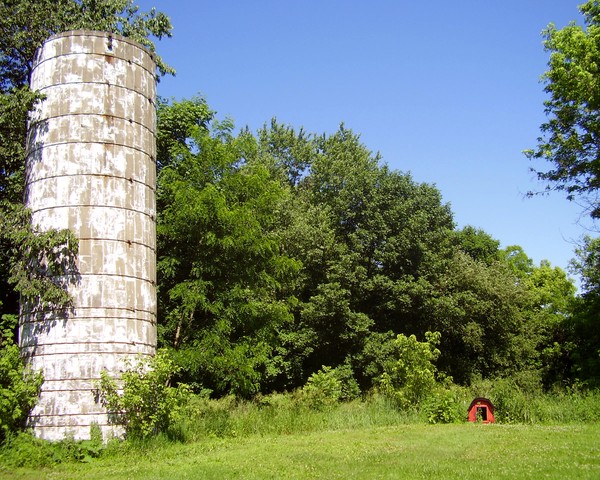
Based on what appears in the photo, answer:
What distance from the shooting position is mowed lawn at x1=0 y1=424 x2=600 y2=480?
9.60 m

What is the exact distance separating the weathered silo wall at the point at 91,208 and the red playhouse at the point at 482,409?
8.38m

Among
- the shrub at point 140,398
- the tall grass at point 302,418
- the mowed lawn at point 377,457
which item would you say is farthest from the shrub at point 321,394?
the shrub at point 140,398

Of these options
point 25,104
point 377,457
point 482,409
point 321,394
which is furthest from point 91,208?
point 482,409

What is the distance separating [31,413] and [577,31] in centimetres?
2200

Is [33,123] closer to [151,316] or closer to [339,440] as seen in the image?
[151,316]

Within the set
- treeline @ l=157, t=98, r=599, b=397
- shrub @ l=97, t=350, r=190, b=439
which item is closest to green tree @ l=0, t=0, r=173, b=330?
shrub @ l=97, t=350, r=190, b=439

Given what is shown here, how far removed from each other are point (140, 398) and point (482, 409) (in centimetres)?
895

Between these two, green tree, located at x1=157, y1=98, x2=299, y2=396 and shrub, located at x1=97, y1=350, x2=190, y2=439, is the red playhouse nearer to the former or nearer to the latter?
green tree, located at x1=157, y1=98, x2=299, y2=396

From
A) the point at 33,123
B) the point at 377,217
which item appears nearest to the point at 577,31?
the point at 377,217

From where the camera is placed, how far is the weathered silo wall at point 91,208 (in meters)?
13.1

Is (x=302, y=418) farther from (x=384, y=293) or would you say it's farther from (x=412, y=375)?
(x=384, y=293)

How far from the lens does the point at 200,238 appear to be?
20688 millimetres

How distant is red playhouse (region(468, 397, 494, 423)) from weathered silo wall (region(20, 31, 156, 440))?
838 cm

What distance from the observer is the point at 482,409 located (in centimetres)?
1638
